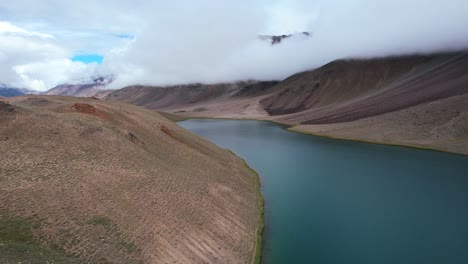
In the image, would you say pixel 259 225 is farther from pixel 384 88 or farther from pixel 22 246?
pixel 384 88

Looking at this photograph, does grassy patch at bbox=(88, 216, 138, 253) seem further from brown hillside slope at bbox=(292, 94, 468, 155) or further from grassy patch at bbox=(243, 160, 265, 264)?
brown hillside slope at bbox=(292, 94, 468, 155)

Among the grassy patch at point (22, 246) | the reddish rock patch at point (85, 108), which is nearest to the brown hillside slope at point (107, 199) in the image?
the grassy patch at point (22, 246)

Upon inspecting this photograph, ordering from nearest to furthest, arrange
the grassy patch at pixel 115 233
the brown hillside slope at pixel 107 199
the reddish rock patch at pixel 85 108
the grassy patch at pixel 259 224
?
the brown hillside slope at pixel 107 199 → the grassy patch at pixel 115 233 → the grassy patch at pixel 259 224 → the reddish rock patch at pixel 85 108

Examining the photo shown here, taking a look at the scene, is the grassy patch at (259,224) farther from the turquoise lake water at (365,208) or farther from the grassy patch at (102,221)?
the grassy patch at (102,221)

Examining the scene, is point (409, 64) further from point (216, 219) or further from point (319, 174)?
point (216, 219)

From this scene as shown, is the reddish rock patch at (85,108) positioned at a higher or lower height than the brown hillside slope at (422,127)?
higher

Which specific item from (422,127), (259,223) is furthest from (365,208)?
(422,127)

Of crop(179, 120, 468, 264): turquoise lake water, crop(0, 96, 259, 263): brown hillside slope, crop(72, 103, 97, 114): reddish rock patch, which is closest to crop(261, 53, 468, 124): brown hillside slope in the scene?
crop(179, 120, 468, 264): turquoise lake water
